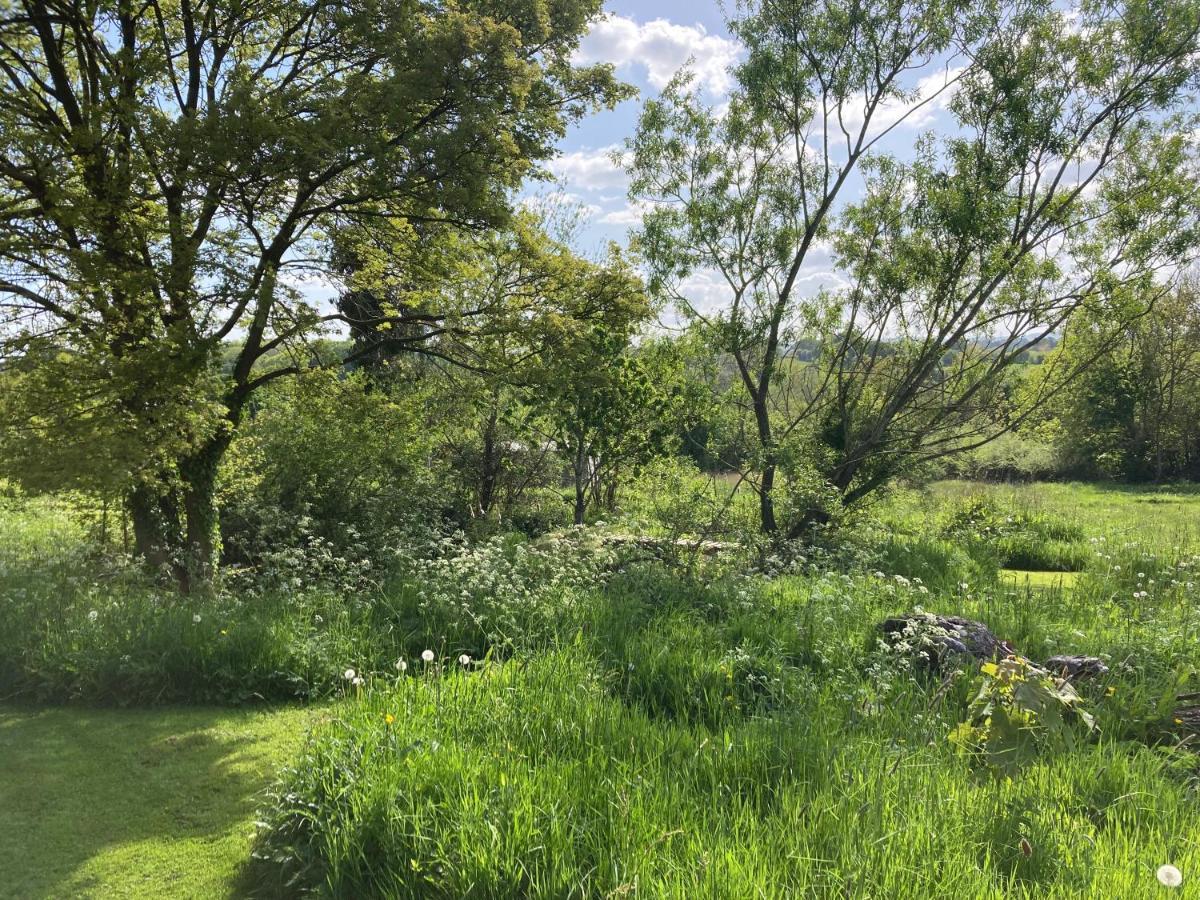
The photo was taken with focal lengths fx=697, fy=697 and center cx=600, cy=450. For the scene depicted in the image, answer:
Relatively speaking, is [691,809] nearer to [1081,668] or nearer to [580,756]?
[580,756]

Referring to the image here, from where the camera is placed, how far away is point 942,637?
461 cm

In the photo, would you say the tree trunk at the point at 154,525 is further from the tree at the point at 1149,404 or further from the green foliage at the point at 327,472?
the tree at the point at 1149,404

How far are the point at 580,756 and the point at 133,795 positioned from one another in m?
2.37

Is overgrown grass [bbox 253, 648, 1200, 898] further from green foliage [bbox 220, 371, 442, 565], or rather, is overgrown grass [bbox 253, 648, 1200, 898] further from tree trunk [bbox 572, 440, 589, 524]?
tree trunk [bbox 572, 440, 589, 524]

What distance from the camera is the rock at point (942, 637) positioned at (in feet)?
14.6

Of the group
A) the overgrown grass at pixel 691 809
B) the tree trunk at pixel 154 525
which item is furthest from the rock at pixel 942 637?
the tree trunk at pixel 154 525

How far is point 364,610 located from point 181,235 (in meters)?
3.92

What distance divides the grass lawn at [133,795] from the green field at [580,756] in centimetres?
2

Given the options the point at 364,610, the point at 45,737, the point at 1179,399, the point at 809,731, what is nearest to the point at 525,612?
the point at 364,610

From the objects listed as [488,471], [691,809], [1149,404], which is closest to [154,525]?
[488,471]

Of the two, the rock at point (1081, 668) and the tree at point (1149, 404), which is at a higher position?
the tree at point (1149, 404)

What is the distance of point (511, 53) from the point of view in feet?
20.6

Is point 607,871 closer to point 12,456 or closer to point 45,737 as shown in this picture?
point 45,737

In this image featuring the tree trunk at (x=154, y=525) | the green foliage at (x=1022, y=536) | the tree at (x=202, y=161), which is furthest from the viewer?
the green foliage at (x=1022, y=536)
